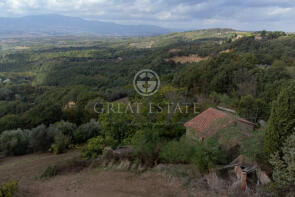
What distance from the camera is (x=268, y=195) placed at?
5520 mm

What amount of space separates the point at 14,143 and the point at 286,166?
41.0 feet

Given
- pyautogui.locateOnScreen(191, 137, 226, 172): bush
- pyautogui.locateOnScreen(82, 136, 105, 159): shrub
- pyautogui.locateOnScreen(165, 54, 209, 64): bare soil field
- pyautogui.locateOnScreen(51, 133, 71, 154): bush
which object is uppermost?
pyautogui.locateOnScreen(165, 54, 209, 64): bare soil field

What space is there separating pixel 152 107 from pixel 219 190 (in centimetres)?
683

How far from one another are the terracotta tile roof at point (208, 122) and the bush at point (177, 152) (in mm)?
1968

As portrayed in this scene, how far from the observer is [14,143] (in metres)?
11.5

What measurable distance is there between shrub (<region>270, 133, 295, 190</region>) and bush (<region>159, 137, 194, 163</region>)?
262cm

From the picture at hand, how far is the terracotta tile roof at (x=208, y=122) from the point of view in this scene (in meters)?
9.40

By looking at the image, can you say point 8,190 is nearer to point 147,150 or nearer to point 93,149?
point 93,149

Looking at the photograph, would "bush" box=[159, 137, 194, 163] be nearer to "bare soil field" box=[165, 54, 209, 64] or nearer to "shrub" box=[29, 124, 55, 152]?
"shrub" box=[29, 124, 55, 152]

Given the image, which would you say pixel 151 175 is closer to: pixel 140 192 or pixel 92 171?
pixel 140 192

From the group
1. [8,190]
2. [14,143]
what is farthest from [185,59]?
[8,190]

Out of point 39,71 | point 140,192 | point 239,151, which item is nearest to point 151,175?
point 140,192

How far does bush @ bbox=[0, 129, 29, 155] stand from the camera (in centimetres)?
1142

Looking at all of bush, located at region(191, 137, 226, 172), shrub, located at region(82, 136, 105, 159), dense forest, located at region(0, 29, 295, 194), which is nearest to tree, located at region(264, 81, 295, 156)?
dense forest, located at region(0, 29, 295, 194)
